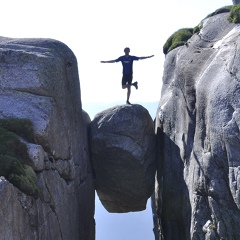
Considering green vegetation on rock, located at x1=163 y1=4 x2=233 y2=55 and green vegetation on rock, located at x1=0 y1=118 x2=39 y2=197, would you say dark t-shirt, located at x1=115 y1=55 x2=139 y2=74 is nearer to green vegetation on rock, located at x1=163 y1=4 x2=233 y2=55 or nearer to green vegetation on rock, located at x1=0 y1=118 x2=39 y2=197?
green vegetation on rock, located at x1=163 y1=4 x2=233 y2=55

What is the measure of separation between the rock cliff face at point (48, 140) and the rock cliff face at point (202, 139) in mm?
4059

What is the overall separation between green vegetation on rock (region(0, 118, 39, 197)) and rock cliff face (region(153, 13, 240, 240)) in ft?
21.4

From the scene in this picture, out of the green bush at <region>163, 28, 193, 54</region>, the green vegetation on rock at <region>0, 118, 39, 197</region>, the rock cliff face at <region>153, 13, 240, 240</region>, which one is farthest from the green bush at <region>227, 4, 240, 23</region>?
the green vegetation on rock at <region>0, 118, 39, 197</region>

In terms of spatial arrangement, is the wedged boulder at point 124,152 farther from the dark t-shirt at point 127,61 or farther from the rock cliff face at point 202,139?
the dark t-shirt at point 127,61

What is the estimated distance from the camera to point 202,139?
19047 millimetres

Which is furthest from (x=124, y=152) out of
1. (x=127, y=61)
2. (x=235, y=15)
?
(x=235, y=15)

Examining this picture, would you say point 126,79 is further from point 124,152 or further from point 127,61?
point 124,152

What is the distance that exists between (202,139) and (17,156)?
7292mm

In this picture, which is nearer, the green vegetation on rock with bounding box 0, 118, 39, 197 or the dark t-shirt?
the green vegetation on rock with bounding box 0, 118, 39, 197

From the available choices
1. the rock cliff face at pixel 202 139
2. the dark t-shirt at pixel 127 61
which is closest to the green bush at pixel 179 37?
the rock cliff face at pixel 202 139

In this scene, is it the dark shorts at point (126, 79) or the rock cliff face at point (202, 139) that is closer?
the rock cliff face at point (202, 139)

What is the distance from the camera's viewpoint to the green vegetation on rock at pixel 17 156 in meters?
14.6

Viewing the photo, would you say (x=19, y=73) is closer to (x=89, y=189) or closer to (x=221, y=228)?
(x=89, y=189)

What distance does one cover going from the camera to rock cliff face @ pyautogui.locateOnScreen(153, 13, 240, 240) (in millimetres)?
16969
